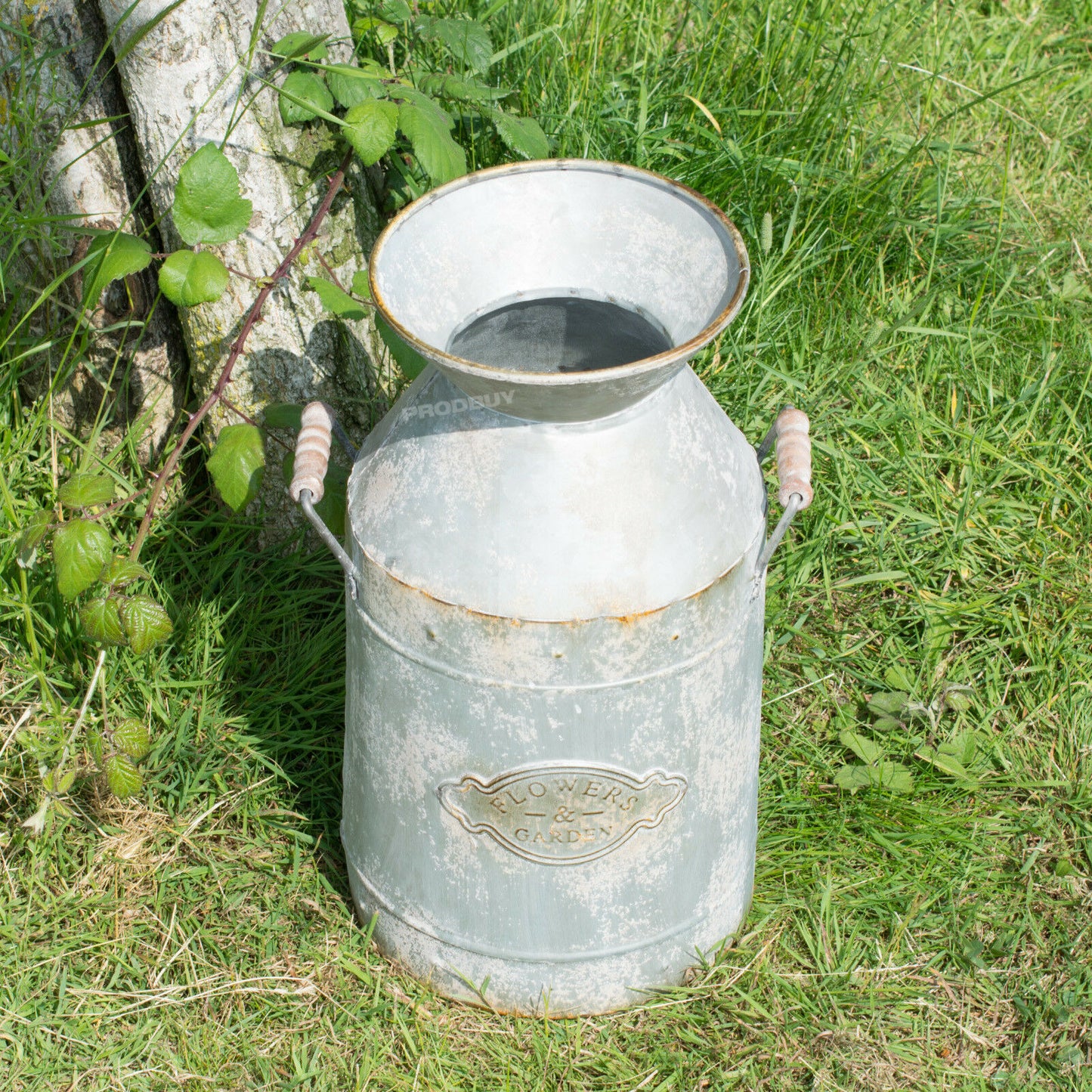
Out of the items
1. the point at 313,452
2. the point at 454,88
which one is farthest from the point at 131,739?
the point at 454,88

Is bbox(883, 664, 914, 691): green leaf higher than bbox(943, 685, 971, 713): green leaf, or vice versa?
bbox(883, 664, 914, 691): green leaf

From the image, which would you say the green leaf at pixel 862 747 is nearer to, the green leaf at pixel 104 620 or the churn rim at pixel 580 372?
the churn rim at pixel 580 372

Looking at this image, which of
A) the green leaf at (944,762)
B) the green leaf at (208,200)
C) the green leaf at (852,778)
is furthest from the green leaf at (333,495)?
the green leaf at (944,762)

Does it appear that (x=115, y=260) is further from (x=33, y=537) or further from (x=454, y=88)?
(x=454, y=88)

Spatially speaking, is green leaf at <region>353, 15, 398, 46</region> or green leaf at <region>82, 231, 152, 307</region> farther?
green leaf at <region>353, 15, 398, 46</region>

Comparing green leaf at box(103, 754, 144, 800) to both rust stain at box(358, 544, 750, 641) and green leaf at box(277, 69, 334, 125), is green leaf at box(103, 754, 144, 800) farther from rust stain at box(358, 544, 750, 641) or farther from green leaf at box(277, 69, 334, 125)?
green leaf at box(277, 69, 334, 125)

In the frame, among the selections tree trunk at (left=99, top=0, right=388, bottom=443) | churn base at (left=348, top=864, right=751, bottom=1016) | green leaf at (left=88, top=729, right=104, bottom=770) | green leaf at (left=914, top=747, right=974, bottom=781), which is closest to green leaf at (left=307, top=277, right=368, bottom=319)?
tree trunk at (left=99, top=0, right=388, bottom=443)

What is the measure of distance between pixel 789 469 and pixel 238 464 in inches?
37.4

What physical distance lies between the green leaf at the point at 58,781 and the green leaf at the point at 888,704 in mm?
1483

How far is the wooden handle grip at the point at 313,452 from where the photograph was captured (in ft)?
5.57

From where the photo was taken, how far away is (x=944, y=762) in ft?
7.73

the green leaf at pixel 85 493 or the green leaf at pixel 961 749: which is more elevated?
the green leaf at pixel 85 493

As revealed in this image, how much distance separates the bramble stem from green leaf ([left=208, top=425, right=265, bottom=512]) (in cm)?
6

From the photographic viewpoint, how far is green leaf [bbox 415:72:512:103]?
235 centimetres
